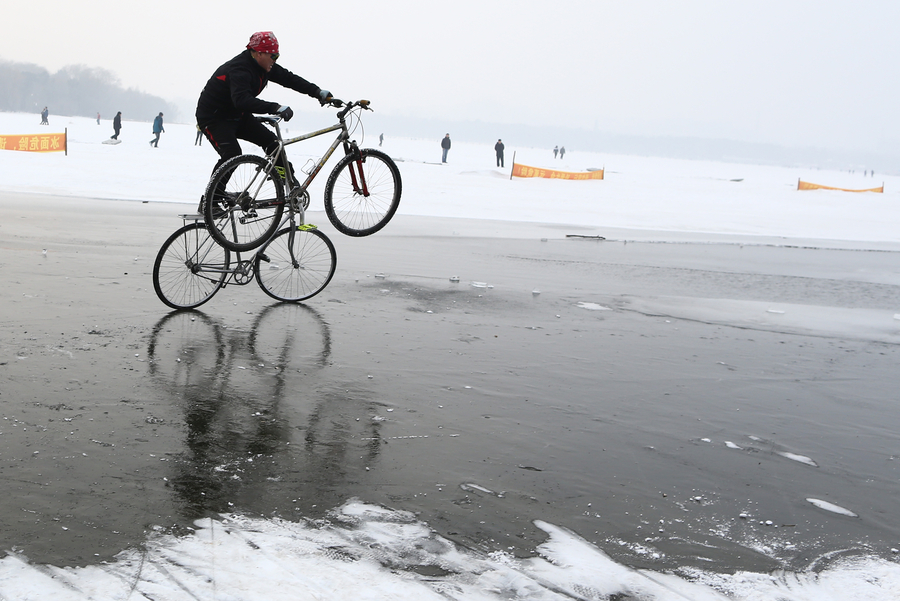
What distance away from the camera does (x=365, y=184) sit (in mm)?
8180

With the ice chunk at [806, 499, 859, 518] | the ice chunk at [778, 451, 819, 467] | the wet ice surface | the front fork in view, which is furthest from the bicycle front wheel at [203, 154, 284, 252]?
the ice chunk at [806, 499, 859, 518]

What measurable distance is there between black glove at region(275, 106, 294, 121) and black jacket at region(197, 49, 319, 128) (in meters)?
0.03

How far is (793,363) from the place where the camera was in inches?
260

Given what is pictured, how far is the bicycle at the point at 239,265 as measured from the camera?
7203mm

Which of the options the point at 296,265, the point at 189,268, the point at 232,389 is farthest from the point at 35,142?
the point at 232,389

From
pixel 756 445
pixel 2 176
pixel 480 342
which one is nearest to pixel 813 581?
pixel 756 445

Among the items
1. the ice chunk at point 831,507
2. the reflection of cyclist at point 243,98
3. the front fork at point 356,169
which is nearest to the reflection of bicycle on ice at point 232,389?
the front fork at point 356,169

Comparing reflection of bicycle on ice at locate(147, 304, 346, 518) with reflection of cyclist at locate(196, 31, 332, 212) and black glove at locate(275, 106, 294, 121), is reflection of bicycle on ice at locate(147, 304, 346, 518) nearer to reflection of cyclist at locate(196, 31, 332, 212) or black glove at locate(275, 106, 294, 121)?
reflection of cyclist at locate(196, 31, 332, 212)

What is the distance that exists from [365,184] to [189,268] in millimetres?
1861

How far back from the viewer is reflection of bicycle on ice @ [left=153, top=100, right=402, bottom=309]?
285 inches

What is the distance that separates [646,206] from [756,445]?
2388cm

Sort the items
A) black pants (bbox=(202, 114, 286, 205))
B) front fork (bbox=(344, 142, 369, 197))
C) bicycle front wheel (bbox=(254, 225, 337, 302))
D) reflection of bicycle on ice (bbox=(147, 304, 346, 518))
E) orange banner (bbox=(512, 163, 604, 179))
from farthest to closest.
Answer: orange banner (bbox=(512, 163, 604, 179)) → front fork (bbox=(344, 142, 369, 197)) → bicycle front wheel (bbox=(254, 225, 337, 302)) → black pants (bbox=(202, 114, 286, 205)) → reflection of bicycle on ice (bbox=(147, 304, 346, 518))

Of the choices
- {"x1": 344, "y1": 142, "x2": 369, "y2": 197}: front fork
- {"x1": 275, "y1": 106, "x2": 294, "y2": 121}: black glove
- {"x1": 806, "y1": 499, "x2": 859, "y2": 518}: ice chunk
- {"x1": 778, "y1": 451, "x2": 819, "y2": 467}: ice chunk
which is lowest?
{"x1": 806, "y1": 499, "x2": 859, "y2": 518}: ice chunk

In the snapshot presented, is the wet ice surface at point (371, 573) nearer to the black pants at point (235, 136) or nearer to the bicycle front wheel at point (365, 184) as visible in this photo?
the black pants at point (235, 136)
